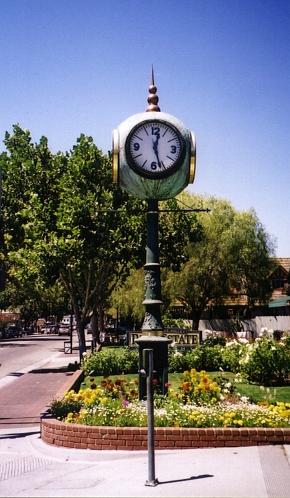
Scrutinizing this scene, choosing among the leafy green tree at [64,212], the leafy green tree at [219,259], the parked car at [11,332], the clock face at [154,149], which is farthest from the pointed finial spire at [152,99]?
the parked car at [11,332]

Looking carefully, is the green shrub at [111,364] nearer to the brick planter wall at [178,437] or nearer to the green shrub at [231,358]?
the green shrub at [231,358]

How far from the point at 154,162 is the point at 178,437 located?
179 inches

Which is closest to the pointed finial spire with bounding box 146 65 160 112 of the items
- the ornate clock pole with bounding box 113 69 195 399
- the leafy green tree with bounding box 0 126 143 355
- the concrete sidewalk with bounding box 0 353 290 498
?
the ornate clock pole with bounding box 113 69 195 399

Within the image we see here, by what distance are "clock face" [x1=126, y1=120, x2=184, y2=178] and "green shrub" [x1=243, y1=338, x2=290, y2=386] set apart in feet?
22.1

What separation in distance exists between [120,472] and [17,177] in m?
18.2

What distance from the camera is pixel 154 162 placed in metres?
8.84

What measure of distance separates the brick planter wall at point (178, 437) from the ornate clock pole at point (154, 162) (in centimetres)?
134

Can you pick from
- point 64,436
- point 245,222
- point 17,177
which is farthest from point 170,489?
point 245,222

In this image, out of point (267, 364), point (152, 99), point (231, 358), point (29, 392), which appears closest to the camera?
point (152, 99)

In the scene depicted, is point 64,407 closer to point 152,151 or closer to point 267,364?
point 152,151

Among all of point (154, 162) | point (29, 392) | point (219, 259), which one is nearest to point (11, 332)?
point (219, 259)

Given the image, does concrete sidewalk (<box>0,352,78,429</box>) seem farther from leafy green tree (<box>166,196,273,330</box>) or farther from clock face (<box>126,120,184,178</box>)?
leafy green tree (<box>166,196,273,330</box>)

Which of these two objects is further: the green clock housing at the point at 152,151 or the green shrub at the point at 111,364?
the green shrub at the point at 111,364

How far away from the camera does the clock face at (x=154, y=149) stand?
8.80m
